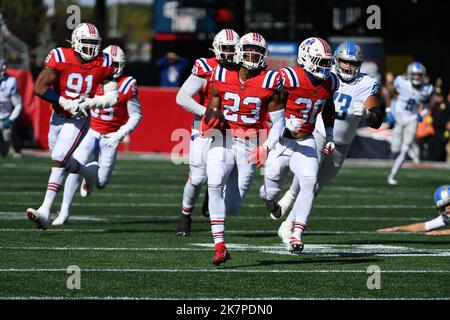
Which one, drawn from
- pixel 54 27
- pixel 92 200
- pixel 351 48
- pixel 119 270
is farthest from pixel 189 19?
pixel 119 270

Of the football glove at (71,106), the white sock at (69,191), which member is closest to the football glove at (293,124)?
the football glove at (71,106)

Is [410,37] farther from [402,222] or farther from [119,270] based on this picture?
[119,270]

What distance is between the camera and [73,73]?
38.3 feet

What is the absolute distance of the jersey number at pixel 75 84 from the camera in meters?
11.7

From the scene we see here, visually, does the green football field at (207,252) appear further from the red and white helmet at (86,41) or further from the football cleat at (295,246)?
the red and white helmet at (86,41)

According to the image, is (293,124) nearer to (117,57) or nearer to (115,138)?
(115,138)

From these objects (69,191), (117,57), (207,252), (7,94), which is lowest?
(207,252)

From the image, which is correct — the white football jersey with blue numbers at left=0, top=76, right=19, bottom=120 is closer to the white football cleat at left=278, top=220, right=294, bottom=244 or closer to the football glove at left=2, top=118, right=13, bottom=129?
the football glove at left=2, top=118, right=13, bottom=129

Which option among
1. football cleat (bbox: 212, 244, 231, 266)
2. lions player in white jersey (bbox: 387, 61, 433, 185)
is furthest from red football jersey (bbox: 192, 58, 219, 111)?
lions player in white jersey (bbox: 387, 61, 433, 185)

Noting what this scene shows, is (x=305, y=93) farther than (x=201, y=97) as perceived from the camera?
No

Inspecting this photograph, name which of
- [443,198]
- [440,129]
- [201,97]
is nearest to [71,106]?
[201,97]

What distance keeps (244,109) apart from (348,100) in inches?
85.8

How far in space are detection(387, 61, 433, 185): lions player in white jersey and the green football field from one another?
8.15ft

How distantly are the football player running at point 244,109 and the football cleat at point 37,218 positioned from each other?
1873 millimetres
